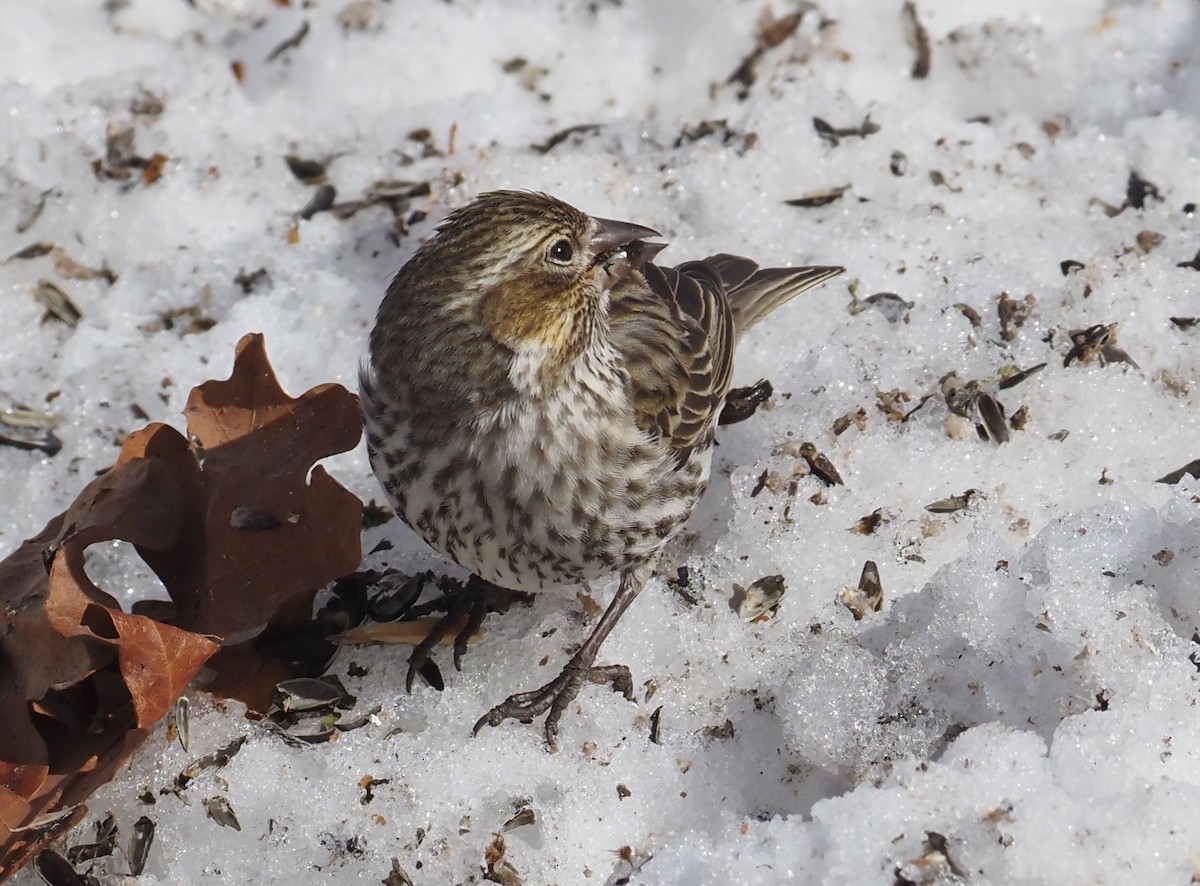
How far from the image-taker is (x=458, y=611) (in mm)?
4148

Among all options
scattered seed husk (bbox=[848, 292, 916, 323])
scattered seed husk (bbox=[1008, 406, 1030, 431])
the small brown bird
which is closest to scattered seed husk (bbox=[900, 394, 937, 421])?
scattered seed husk (bbox=[1008, 406, 1030, 431])

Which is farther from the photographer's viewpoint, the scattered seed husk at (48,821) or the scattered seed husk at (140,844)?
the scattered seed husk at (140,844)

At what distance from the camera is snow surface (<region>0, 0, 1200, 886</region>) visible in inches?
132

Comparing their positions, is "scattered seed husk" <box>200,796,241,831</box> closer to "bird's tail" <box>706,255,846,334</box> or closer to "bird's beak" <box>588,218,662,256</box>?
"bird's beak" <box>588,218,662,256</box>

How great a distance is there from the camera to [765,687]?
3.79 meters

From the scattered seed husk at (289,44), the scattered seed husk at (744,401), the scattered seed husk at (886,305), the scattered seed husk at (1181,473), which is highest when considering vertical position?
the scattered seed husk at (289,44)

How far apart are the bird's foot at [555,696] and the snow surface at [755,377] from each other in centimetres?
5

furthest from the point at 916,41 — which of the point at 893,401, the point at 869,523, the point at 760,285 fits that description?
the point at 869,523

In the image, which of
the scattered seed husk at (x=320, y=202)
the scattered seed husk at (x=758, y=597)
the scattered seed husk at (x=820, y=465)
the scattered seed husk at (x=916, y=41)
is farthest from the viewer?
the scattered seed husk at (x=916, y=41)

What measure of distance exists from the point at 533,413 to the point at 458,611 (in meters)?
0.77

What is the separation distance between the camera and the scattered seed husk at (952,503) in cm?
414

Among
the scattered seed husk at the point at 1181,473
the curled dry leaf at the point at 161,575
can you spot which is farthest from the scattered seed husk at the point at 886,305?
the curled dry leaf at the point at 161,575

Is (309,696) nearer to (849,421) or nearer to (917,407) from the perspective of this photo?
(849,421)

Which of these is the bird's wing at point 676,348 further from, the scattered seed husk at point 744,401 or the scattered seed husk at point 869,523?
the scattered seed husk at point 869,523
